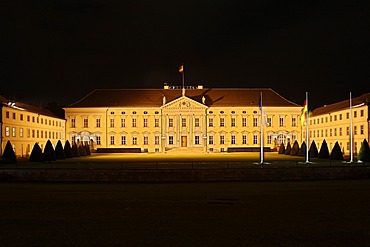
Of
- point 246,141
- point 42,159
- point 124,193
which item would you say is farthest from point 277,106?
point 124,193

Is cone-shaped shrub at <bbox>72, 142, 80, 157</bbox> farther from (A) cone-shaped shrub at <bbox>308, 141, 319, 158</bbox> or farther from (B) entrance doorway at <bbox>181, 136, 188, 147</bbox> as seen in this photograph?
(A) cone-shaped shrub at <bbox>308, 141, 319, 158</bbox>

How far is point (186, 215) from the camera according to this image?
15289 mm

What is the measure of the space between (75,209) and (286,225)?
771 centimetres

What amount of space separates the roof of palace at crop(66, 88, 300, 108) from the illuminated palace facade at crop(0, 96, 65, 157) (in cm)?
739

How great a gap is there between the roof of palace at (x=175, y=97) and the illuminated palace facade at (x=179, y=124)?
11.5 inches

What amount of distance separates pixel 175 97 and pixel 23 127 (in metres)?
27.2

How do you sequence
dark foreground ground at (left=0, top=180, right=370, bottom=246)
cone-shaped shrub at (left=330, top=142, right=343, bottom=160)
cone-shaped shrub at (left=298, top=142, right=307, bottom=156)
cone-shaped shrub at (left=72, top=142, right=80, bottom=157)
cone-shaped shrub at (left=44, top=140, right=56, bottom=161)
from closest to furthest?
dark foreground ground at (left=0, top=180, right=370, bottom=246)
cone-shaped shrub at (left=330, top=142, right=343, bottom=160)
cone-shaped shrub at (left=44, top=140, right=56, bottom=161)
cone-shaped shrub at (left=298, top=142, right=307, bottom=156)
cone-shaped shrub at (left=72, top=142, right=80, bottom=157)

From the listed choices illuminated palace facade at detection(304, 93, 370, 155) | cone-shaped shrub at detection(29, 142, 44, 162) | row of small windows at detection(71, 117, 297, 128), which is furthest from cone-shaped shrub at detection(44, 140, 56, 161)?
illuminated palace facade at detection(304, 93, 370, 155)

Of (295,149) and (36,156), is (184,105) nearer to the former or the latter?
(295,149)

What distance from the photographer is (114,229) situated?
42.6 feet

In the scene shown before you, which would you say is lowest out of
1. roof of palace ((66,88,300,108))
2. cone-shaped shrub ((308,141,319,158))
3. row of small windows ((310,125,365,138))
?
cone-shaped shrub ((308,141,319,158))

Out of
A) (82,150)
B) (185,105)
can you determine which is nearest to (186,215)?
(82,150)

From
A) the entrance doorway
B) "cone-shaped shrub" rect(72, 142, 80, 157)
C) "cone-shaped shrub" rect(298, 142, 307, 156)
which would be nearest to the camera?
"cone-shaped shrub" rect(298, 142, 307, 156)

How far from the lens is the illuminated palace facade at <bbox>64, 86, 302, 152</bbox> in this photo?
72.5 m
